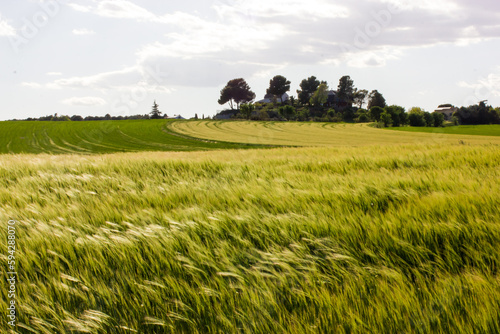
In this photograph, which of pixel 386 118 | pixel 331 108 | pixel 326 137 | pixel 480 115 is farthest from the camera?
pixel 331 108

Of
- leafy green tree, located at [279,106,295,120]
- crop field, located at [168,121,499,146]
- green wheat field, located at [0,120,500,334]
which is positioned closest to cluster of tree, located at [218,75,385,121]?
leafy green tree, located at [279,106,295,120]

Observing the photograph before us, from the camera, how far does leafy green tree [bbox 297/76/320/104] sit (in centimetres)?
12000

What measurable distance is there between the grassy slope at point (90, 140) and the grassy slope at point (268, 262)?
31.3 m

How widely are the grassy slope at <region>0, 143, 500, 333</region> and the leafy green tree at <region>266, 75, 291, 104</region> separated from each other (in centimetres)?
12934

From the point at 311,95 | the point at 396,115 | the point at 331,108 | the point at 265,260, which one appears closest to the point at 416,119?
the point at 396,115

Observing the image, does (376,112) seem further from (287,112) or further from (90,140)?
(90,140)

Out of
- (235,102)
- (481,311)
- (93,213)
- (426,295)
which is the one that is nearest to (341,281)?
(426,295)

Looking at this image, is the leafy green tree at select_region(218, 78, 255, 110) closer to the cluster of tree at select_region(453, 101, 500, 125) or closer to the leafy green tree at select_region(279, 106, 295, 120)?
the leafy green tree at select_region(279, 106, 295, 120)

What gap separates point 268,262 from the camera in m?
1.85

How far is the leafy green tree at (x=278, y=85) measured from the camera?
12925 centimetres

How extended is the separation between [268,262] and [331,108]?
4057 inches

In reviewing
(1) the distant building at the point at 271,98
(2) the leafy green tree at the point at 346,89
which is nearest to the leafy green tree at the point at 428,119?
(2) the leafy green tree at the point at 346,89

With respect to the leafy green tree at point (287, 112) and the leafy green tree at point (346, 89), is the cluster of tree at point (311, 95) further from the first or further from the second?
the leafy green tree at point (287, 112)

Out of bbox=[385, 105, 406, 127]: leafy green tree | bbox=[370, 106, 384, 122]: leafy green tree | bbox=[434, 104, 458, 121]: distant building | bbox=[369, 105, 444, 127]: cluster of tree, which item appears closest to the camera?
bbox=[369, 105, 444, 127]: cluster of tree
